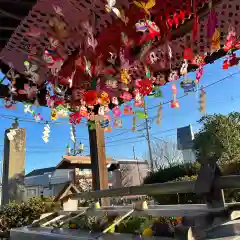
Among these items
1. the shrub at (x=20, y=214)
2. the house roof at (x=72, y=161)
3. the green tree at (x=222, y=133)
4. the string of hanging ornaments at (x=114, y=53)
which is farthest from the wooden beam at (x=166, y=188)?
the house roof at (x=72, y=161)

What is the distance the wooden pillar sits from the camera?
169 inches

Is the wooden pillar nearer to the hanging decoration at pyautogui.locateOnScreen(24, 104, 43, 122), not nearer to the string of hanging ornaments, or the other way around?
the string of hanging ornaments

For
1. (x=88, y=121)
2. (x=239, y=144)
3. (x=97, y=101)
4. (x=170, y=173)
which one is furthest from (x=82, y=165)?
(x=97, y=101)

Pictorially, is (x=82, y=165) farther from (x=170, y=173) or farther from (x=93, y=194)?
(x=93, y=194)

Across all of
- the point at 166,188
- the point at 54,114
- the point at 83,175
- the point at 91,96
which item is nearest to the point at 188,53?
the point at 91,96

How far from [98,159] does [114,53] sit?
6.36ft

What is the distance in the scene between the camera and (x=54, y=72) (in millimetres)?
2902

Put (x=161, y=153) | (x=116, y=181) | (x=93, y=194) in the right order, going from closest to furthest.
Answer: (x=93, y=194) < (x=116, y=181) < (x=161, y=153)

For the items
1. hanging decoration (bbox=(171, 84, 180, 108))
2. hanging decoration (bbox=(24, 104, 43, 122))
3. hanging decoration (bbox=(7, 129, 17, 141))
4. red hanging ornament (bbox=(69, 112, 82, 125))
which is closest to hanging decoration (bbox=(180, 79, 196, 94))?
hanging decoration (bbox=(171, 84, 180, 108))

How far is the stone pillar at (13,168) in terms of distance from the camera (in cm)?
715

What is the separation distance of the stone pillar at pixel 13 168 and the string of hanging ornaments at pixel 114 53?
3.64 meters

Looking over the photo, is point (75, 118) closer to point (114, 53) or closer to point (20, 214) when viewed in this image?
point (114, 53)

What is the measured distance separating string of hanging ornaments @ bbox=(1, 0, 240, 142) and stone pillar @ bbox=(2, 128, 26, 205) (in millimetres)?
3644

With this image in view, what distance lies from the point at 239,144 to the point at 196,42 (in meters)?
9.26
